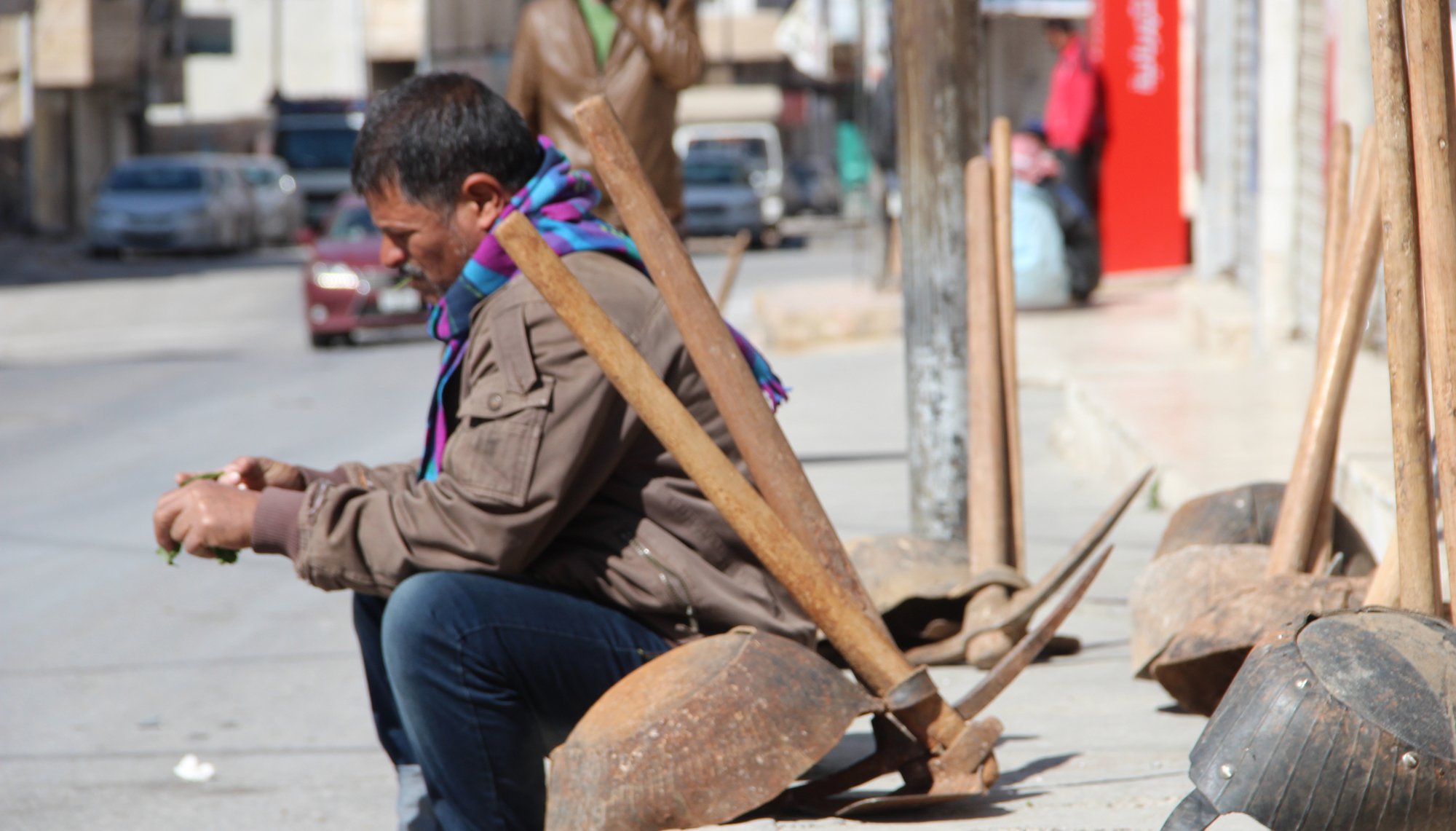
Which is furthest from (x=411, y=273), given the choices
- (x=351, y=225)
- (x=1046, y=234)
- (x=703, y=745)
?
(x=351, y=225)

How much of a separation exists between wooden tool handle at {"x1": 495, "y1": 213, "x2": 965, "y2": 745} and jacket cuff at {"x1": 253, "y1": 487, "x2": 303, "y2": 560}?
1.60 feet

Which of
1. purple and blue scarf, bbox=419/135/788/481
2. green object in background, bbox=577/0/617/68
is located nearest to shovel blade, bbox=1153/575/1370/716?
purple and blue scarf, bbox=419/135/788/481

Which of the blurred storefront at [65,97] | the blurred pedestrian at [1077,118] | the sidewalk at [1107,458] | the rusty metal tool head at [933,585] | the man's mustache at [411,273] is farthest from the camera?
the blurred storefront at [65,97]

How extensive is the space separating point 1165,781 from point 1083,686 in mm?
824

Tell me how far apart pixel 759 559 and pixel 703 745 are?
0.29m

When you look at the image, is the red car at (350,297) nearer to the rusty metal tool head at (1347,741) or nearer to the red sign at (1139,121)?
the red sign at (1139,121)

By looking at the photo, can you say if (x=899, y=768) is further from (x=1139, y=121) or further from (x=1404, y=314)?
(x=1139, y=121)

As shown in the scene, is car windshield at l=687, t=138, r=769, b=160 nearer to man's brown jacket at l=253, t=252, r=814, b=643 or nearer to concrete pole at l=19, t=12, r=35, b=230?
concrete pole at l=19, t=12, r=35, b=230

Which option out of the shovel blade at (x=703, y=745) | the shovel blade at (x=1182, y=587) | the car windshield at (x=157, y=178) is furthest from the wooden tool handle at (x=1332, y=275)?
the car windshield at (x=157, y=178)

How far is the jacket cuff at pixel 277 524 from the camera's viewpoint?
2.41 metres

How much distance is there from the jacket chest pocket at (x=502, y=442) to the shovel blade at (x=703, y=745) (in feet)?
1.12

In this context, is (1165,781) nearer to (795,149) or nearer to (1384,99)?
(1384,99)

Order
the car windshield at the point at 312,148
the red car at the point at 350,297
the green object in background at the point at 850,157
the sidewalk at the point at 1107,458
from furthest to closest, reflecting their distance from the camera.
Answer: the green object in background at the point at 850,157
the car windshield at the point at 312,148
the red car at the point at 350,297
the sidewalk at the point at 1107,458

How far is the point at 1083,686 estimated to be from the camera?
11.3ft
